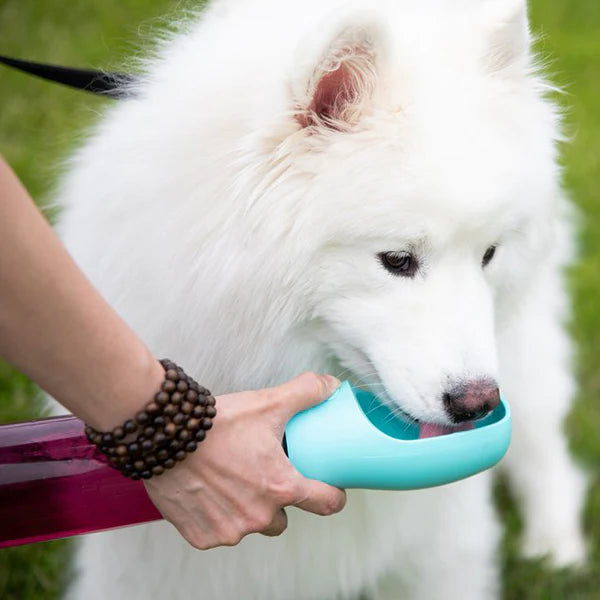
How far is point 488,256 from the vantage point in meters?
1.99

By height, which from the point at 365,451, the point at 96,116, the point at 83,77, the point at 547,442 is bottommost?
the point at 547,442

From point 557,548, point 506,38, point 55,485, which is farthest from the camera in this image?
point 557,548

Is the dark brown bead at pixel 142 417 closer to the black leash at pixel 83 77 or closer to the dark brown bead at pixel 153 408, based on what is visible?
the dark brown bead at pixel 153 408

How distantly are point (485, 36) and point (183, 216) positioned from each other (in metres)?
0.76

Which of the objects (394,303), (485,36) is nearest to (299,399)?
(394,303)

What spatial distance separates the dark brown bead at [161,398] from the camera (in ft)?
4.85

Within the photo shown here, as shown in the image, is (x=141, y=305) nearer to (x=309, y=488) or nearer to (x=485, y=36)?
(x=309, y=488)

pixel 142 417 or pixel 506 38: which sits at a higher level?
pixel 506 38

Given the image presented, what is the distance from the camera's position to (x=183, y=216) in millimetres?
1865

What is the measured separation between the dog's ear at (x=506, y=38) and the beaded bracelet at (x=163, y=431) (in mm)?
995

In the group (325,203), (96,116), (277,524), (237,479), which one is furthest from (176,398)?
(96,116)

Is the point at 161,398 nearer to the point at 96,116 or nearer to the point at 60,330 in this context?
the point at 60,330

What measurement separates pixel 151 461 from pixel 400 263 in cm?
66

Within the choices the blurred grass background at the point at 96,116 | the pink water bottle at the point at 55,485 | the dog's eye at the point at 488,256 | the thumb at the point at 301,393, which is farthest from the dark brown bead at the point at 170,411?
the blurred grass background at the point at 96,116
